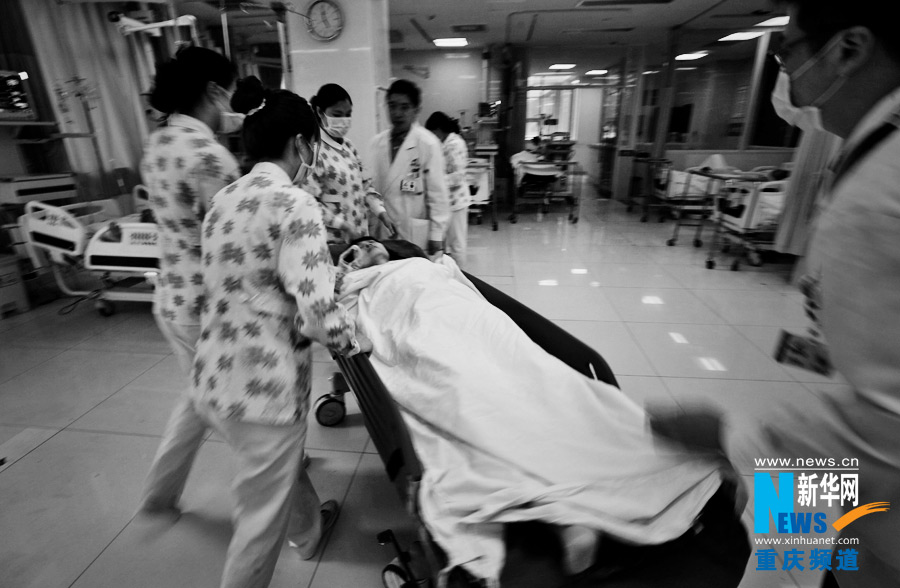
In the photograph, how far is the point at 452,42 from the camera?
817 cm

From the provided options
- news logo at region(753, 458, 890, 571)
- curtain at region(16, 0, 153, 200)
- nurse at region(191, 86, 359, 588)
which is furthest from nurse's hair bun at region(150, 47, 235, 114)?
curtain at region(16, 0, 153, 200)

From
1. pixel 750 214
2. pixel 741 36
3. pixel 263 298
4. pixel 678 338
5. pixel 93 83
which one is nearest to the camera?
pixel 263 298

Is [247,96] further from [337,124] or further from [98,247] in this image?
[98,247]

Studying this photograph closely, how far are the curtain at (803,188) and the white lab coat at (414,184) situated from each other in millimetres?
2747

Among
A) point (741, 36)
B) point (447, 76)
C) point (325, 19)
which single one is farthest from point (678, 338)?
point (447, 76)

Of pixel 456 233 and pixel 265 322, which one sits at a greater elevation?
pixel 265 322

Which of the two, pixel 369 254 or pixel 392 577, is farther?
pixel 369 254

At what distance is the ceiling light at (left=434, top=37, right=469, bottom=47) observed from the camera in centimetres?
789

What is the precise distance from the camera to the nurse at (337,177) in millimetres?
2250

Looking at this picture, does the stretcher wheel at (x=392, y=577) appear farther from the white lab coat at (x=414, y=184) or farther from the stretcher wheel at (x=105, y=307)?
the stretcher wheel at (x=105, y=307)

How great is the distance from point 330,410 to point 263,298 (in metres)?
1.19

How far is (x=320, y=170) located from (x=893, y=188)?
7.09 feet

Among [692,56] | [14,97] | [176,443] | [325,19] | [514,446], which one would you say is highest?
[692,56]

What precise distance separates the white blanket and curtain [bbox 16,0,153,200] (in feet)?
14.5
